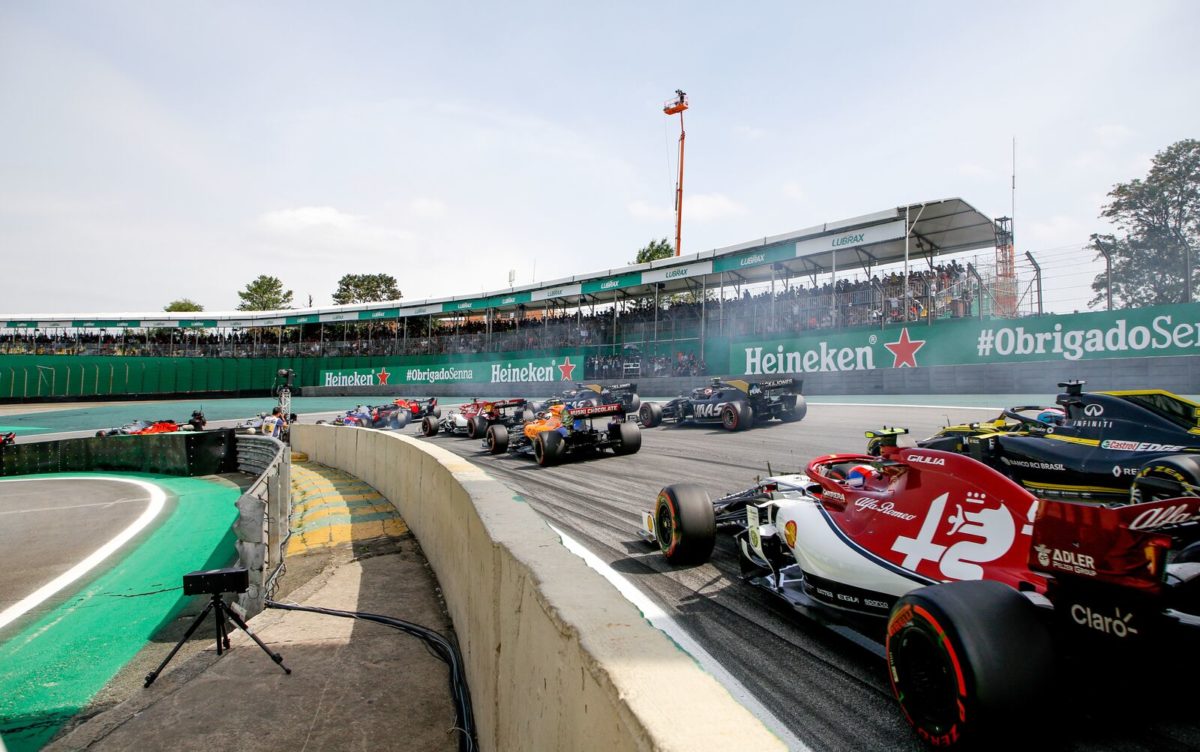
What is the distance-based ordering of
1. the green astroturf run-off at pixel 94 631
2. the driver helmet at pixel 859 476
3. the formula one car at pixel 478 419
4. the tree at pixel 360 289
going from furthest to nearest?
the tree at pixel 360 289, the formula one car at pixel 478 419, the driver helmet at pixel 859 476, the green astroturf run-off at pixel 94 631

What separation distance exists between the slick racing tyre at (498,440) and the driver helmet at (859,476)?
1017 cm

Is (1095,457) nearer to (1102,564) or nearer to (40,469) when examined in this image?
(1102,564)

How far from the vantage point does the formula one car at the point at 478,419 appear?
16.0 m

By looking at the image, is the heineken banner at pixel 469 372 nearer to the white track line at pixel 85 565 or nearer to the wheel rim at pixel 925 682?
the white track line at pixel 85 565

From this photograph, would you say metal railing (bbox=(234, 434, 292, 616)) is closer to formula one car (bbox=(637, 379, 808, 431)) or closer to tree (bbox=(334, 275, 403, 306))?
formula one car (bbox=(637, 379, 808, 431))

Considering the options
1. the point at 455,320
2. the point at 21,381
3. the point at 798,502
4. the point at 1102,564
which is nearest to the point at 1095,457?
the point at 798,502

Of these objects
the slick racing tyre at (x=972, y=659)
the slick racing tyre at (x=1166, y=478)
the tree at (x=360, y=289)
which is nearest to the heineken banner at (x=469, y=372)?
the slick racing tyre at (x=1166, y=478)

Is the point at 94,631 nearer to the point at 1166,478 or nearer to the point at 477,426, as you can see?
the point at 1166,478

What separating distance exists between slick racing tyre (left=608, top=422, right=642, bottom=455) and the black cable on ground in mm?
7112

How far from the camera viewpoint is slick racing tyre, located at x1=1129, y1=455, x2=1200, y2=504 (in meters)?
5.21

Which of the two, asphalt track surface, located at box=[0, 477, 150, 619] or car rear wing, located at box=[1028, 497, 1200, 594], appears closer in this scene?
car rear wing, located at box=[1028, 497, 1200, 594]

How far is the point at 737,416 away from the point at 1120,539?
11.5 m

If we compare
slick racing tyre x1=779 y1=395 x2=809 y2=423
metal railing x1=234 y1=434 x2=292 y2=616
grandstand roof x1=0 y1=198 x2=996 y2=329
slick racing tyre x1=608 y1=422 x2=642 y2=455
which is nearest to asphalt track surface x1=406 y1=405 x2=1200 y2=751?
slick racing tyre x1=608 y1=422 x2=642 y2=455

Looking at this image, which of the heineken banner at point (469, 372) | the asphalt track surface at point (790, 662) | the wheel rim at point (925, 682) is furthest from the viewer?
the heineken banner at point (469, 372)
